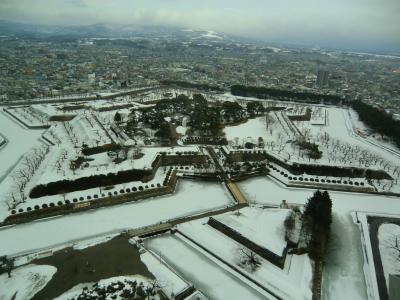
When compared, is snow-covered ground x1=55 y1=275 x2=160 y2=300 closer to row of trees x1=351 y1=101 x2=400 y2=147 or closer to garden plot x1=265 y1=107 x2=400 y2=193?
garden plot x1=265 y1=107 x2=400 y2=193

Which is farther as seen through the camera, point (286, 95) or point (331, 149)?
point (286, 95)

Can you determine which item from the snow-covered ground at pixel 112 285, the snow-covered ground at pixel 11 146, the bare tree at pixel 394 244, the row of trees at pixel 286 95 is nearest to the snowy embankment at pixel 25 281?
the snow-covered ground at pixel 112 285

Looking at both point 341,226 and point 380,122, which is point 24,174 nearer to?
point 341,226

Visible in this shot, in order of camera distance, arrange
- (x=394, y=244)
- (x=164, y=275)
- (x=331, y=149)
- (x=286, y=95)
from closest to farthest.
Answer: (x=164, y=275), (x=394, y=244), (x=331, y=149), (x=286, y=95)

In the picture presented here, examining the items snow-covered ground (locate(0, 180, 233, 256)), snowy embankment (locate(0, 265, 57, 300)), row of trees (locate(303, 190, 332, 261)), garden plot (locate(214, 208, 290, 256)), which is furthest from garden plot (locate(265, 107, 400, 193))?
snowy embankment (locate(0, 265, 57, 300))

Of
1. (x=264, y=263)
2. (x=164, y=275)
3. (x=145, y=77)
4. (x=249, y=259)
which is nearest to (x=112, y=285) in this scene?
(x=164, y=275)

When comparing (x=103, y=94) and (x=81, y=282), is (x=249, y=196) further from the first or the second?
(x=103, y=94)
